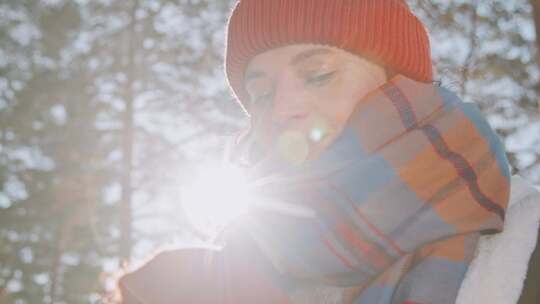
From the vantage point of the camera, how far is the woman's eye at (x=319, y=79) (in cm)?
177

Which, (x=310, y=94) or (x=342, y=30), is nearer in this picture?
(x=310, y=94)

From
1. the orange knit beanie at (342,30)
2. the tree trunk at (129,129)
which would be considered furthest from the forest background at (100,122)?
the orange knit beanie at (342,30)

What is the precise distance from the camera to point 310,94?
177cm

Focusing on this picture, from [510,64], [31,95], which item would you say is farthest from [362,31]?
[31,95]

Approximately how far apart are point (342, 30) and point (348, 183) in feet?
1.94

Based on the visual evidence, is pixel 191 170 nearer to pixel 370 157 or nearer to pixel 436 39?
pixel 436 39

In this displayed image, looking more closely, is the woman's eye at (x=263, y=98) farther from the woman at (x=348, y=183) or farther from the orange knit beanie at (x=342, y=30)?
the orange knit beanie at (x=342, y=30)

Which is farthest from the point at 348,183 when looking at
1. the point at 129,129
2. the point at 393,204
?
the point at 129,129

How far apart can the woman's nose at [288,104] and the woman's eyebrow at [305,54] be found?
98 mm

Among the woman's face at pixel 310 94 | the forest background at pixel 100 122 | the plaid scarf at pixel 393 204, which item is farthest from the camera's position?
the forest background at pixel 100 122

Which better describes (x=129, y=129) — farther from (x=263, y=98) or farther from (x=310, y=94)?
(x=310, y=94)

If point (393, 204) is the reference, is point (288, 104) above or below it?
above

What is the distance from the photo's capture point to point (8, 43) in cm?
1614

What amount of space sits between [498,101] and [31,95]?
39.4 feet
